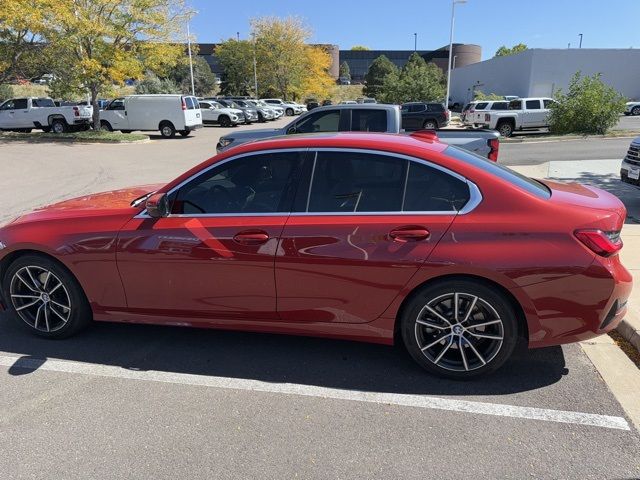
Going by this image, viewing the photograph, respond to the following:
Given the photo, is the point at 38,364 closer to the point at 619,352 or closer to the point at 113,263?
the point at 113,263

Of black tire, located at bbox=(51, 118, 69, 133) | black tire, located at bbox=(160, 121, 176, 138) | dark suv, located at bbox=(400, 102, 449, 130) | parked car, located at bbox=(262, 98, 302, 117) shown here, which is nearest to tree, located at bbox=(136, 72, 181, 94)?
parked car, located at bbox=(262, 98, 302, 117)

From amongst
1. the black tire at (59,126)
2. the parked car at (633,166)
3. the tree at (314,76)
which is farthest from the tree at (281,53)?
the parked car at (633,166)

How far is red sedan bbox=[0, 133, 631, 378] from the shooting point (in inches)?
118

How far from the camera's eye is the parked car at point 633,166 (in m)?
7.30

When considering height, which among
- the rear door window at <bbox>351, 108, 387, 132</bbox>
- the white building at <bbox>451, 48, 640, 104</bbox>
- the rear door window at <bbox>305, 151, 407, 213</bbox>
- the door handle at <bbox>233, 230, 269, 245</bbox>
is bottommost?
the door handle at <bbox>233, 230, 269, 245</bbox>

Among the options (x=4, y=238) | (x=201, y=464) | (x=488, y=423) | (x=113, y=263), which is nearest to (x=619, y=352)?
(x=488, y=423)

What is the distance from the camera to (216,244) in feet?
11.0

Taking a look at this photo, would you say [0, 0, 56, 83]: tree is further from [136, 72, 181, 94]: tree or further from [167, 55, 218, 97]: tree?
[167, 55, 218, 97]: tree

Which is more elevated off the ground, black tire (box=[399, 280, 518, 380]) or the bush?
the bush

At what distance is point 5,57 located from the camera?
22.9m

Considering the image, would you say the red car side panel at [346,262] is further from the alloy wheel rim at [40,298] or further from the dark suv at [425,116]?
the dark suv at [425,116]

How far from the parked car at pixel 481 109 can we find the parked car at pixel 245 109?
15665 mm

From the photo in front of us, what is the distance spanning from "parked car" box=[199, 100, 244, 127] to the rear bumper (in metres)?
31.7

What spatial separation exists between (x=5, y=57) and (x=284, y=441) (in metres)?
26.7
